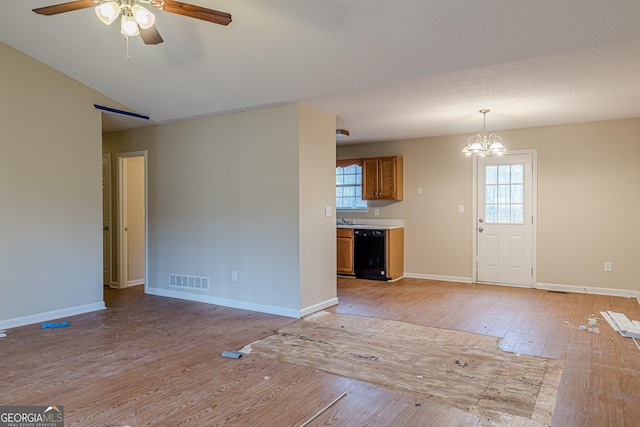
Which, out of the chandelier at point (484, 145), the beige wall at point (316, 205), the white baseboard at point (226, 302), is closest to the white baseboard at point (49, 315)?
the white baseboard at point (226, 302)

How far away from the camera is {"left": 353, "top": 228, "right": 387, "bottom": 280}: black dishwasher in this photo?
658cm

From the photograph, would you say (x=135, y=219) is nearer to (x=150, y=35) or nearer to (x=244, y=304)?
(x=244, y=304)

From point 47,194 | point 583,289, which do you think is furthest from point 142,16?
point 583,289

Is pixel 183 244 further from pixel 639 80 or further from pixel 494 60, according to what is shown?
pixel 639 80

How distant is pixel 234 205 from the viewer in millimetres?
4957

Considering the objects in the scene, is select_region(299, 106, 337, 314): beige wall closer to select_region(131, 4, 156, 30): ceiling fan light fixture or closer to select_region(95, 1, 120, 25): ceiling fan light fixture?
select_region(131, 4, 156, 30): ceiling fan light fixture

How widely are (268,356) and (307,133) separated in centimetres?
242

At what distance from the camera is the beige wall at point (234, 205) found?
4531 millimetres

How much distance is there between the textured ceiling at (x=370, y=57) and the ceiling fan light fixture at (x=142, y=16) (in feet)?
2.37

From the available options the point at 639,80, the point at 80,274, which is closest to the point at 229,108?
the point at 80,274

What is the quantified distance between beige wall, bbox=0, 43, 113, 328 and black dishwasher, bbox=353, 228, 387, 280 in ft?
12.3

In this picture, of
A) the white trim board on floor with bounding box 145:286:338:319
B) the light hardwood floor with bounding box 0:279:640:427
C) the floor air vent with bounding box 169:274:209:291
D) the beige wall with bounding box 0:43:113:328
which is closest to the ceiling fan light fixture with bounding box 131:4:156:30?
the light hardwood floor with bounding box 0:279:640:427

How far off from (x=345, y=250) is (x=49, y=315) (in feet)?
13.8

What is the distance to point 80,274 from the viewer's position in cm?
477
